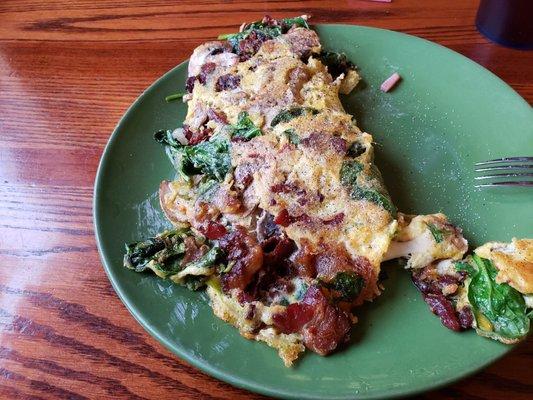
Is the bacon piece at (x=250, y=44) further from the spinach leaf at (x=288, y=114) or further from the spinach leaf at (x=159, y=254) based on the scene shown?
the spinach leaf at (x=159, y=254)

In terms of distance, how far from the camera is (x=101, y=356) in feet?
5.15

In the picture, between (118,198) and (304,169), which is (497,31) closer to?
(304,169)

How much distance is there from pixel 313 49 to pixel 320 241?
918 mm

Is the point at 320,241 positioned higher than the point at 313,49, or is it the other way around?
the point at 313,49

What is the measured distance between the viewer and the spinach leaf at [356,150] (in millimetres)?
1713

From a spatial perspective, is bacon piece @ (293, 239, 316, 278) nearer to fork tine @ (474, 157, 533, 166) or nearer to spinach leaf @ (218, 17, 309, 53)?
fork tine @ (474, 157, 533, 166)

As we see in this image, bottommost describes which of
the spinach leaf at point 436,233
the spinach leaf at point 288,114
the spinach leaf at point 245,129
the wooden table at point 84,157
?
the wooden table at point 84,157

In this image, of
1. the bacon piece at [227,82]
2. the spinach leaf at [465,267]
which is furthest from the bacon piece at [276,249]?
the bacon piece at [227,82]

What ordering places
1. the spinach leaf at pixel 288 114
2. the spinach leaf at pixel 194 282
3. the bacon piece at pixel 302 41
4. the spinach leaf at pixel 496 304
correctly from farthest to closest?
the bacon piece at pixel 302 41 → the spinach leaf at pixel 288 114 → the spinach leaf at pixel 194 282 → the spinach leaf at pixel 496 304

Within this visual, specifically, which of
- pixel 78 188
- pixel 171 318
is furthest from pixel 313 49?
pixel 171 318

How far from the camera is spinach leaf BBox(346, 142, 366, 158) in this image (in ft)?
5.62

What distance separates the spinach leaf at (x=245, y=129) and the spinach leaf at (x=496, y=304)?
0.82 m

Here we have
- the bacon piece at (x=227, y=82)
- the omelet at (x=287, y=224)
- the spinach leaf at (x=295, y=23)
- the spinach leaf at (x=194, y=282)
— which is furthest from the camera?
the spinach leaf at (x=295, y=23)

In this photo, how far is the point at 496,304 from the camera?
1.37m
